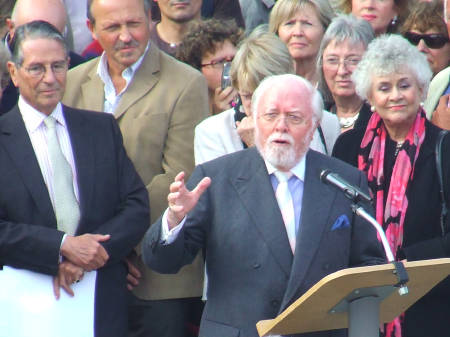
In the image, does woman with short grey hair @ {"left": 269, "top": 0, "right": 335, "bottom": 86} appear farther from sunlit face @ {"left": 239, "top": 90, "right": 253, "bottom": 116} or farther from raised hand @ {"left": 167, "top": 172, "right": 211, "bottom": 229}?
raised hand @ {"left": 167, "top": 172, "right": 211, "bottom": 229}

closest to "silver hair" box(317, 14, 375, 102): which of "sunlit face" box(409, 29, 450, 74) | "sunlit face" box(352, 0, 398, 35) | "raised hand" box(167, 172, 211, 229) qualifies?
"sunlit face" box(409, 29, 450, 74)

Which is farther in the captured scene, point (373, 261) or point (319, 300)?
point (373, 261)

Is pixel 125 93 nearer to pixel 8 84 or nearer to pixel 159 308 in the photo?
pixel 8 84

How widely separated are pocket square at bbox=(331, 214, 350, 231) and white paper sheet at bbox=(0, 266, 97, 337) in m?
1.50

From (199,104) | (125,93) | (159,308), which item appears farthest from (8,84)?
(159,308)

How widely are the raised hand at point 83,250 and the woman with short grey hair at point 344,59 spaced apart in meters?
2.04

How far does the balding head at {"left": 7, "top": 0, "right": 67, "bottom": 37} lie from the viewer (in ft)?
23.6

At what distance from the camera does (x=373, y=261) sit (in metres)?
5.27

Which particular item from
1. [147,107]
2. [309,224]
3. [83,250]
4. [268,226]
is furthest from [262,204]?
[147,107]

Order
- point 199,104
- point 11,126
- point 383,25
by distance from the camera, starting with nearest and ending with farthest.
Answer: point 11,126
point 199,104
point 383,25

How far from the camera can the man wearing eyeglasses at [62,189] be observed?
5.80 m

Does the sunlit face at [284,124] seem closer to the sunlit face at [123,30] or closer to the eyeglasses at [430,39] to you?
the sunlit face at [123,30]

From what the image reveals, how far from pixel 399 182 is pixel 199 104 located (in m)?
1.32

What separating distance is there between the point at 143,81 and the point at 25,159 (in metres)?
1.02
